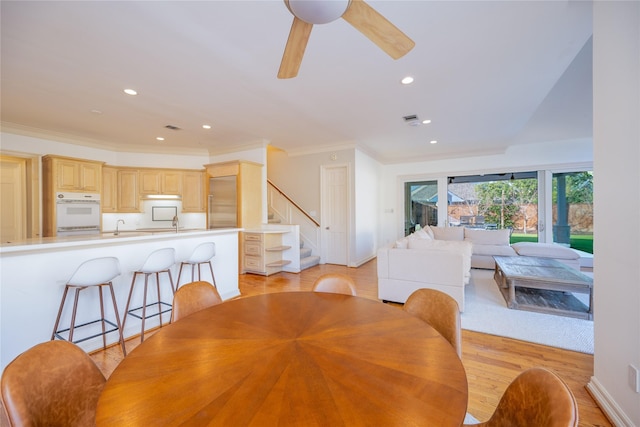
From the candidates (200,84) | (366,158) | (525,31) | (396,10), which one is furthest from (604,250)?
(366,158)

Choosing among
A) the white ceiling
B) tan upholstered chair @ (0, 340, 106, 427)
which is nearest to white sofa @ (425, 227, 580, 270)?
the white ceiling

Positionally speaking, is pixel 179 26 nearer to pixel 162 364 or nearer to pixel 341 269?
pixel 162 364

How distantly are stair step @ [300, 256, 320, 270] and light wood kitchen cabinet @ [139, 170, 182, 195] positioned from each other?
329cm

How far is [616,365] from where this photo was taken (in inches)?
62.8

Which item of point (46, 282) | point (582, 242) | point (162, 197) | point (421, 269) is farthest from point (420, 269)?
point (162, 197)

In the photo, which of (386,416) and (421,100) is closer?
(386,416)

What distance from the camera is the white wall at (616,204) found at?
1464mm

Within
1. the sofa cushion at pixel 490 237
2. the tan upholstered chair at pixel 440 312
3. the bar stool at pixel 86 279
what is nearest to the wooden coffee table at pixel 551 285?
the sofa cushion at pixel 490 237

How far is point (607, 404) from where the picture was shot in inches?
64.5

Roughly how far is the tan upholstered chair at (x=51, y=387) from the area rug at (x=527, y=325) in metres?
3.15

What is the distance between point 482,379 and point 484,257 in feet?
13.6

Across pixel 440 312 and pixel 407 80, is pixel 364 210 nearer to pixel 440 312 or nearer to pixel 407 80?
pixel 407 80

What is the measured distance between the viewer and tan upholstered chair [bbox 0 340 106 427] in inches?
32.1

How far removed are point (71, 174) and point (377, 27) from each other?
18.8 feet
